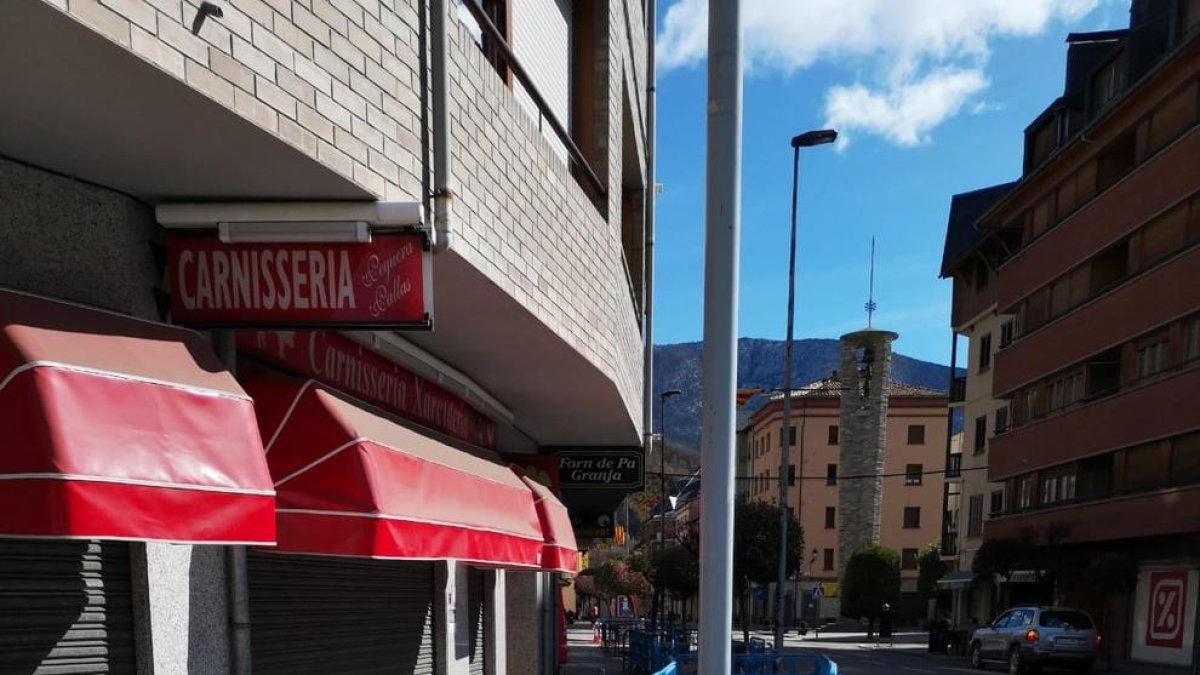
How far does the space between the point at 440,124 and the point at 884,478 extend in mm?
62654

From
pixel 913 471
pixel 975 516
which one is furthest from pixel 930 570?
pixel 913 471

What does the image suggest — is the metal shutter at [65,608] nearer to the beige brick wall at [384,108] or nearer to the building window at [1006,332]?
the beige brick wall at [384,108]

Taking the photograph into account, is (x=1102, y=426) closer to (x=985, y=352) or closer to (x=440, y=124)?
(x=985, y=352)

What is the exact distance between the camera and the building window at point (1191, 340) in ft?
79.7

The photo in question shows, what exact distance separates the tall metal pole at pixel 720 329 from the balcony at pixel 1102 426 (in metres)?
24.5

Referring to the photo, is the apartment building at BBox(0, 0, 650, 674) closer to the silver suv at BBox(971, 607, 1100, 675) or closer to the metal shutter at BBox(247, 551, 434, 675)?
the metal shutter at BBox(247, 551, 434, 675)

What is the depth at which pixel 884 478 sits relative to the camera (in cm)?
6362

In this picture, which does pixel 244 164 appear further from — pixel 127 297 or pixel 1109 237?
pixel 1109 237

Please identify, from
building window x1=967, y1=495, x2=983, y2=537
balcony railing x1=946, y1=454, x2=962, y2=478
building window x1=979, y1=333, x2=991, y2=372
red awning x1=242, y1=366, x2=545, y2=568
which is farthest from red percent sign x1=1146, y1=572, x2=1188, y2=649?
red awning x1=242, y1=366, x2=545, y2=568

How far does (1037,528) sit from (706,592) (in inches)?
1237

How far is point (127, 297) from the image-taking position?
407cm

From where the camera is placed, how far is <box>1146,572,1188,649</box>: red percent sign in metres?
24.2

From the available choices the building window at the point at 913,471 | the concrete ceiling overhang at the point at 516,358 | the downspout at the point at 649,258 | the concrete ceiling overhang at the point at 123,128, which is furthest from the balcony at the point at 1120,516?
the building window at the point at 913,471

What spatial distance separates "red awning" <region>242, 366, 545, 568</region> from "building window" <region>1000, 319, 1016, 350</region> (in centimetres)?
3681
